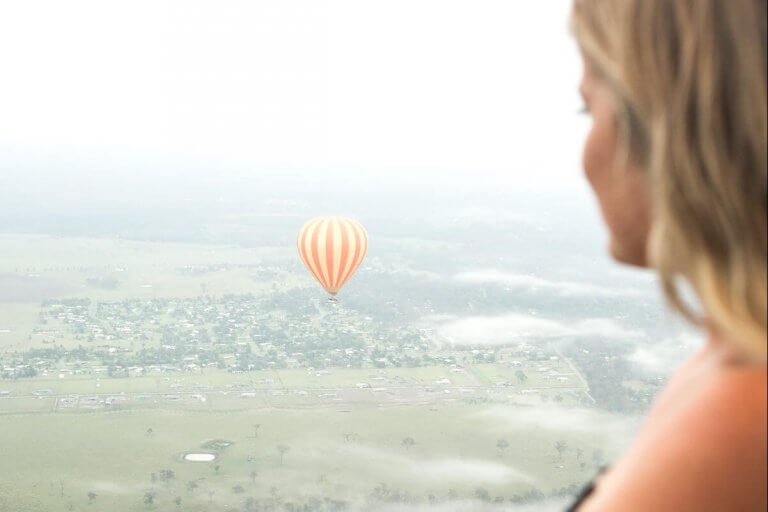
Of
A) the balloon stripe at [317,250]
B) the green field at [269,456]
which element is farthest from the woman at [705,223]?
the green field at [269,456]

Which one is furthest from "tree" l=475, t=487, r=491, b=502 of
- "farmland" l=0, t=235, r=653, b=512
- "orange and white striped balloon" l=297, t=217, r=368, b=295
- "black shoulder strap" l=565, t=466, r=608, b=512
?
"black shoulder strap" l=565, t=466, r=608, b=512

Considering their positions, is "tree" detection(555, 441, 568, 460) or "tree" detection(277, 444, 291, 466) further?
"tree" detection(277, 444, 291, 466)

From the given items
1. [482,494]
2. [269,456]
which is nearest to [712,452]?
[482,494]

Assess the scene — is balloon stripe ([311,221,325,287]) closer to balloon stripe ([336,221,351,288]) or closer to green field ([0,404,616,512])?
balloon stripe ([336,221,351,288])

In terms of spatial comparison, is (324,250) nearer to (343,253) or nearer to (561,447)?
(343,253)

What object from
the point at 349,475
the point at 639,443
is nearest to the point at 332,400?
the point at 349,475

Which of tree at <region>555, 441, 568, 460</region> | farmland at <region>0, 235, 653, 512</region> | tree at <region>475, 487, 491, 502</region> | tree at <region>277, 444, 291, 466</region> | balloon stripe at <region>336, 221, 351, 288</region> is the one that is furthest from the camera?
tree at <region>277, 444, 291, 466</region>
